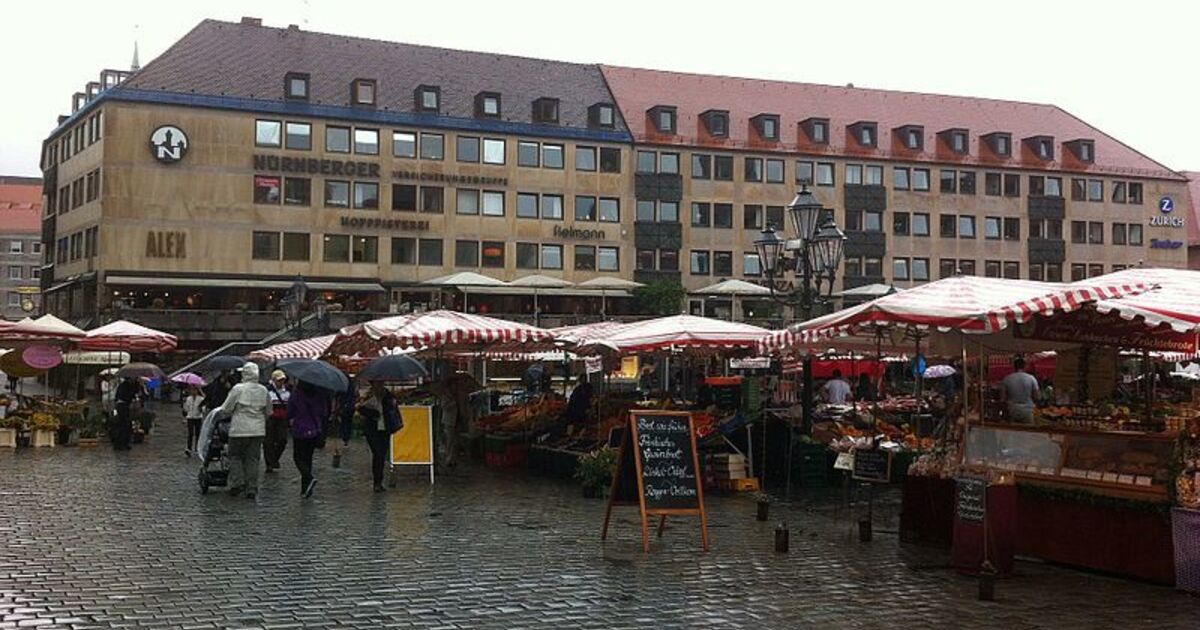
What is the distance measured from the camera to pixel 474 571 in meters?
9.90

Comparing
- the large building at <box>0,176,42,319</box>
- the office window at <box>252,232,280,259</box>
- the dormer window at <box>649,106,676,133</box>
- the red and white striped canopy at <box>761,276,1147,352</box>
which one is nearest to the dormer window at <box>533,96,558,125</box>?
the dormer window at <box>649,106,676,133</box>

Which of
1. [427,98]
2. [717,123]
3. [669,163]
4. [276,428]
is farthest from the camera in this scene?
[717,123]

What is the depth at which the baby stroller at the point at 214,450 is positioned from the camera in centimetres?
1530

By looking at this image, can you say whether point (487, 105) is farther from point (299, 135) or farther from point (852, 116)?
point (852, 116)

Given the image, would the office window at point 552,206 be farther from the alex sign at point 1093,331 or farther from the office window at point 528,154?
the alex sign at point 1093,331

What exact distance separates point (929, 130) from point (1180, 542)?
62.1m

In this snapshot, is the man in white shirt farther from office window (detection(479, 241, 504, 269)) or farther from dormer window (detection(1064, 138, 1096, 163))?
dormer window (detection(1064, 138, 1096, 163))

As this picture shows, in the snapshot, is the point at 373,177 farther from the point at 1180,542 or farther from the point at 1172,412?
the point at 1180,542

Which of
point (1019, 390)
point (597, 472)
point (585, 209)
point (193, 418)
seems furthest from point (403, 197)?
point (1019, 390)

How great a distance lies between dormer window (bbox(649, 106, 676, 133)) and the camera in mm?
63031

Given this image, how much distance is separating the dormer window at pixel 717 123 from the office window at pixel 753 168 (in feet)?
6.00

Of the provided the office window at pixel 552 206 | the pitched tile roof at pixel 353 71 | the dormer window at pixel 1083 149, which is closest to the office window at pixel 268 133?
the pitched tile roof at pixel 353 71

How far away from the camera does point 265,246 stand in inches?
2170

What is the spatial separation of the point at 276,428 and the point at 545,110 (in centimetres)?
4377
